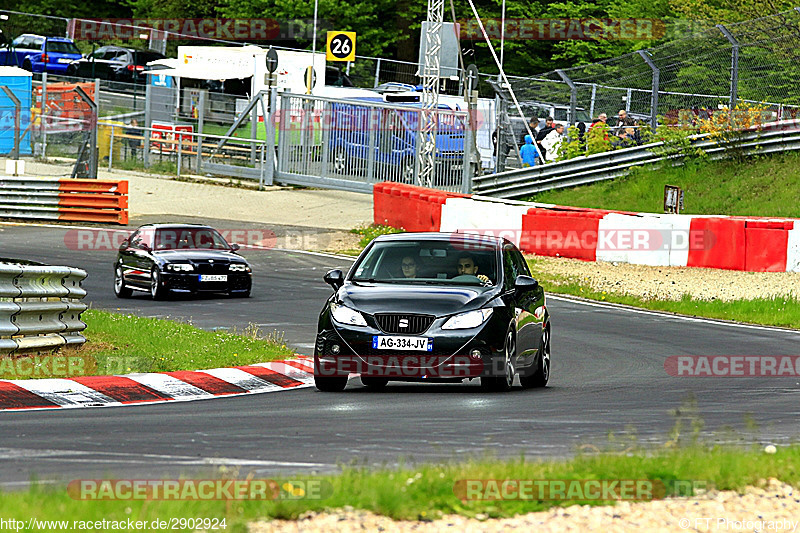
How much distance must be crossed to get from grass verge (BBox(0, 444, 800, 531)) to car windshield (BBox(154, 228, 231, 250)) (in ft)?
49.8

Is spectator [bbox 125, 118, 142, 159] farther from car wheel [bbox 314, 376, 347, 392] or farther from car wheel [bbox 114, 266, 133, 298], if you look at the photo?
car wheel [bbox 314, 376, 347, 392]

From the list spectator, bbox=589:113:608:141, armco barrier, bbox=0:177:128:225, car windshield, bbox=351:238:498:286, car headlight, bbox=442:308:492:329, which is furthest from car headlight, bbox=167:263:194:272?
spectator, bbox=589:113:608:141

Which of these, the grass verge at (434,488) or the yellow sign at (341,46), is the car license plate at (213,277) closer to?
the grass verge at (434,488)

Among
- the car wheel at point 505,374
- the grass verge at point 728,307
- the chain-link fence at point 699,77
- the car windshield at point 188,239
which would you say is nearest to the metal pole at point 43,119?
the chain-link fence at point 699,77

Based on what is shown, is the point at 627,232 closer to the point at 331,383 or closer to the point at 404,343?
the point at 331,383

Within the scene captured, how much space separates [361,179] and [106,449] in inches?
1120

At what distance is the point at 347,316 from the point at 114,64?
48.9 m

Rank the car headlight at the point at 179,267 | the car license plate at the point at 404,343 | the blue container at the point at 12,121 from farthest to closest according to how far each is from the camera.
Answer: the blue container at the point at 12,121 → the car headlight at the point at 179,267 → the car license plate at the point at 404,343

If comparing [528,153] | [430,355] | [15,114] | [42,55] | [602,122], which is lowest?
[430,355]

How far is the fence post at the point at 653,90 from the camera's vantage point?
2955 cm

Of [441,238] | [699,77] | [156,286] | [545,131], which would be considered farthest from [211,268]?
[545,131]

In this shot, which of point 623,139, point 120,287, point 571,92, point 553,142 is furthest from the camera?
point 553,142

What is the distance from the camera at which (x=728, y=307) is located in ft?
65.5

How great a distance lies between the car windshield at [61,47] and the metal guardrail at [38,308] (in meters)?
49.7
